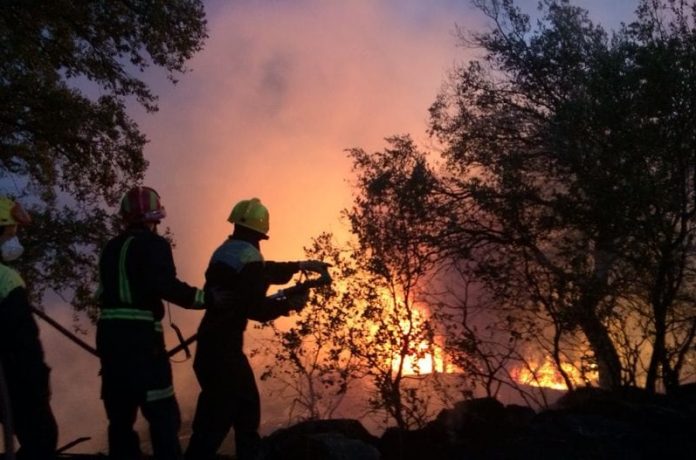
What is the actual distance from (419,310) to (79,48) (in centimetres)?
615

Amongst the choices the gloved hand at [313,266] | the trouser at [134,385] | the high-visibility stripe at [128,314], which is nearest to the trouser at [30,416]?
the trouser at [134,385]

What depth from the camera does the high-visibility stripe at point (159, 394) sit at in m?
3.66

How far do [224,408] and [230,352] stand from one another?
355mm

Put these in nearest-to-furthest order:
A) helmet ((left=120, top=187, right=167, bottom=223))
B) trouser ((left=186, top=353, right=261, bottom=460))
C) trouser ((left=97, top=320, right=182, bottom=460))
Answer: trouser ((left=97, top=320, right=182, bottom=460)) < helmet ((left=120, top=187, right=167, bottom=223)) < trouser ((left=186, top=353, right=261, bottom=460))

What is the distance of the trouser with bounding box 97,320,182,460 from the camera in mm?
3631

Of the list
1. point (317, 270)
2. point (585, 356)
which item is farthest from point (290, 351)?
point (317, 270)

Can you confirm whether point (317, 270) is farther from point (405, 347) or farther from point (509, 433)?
point (405, 347)

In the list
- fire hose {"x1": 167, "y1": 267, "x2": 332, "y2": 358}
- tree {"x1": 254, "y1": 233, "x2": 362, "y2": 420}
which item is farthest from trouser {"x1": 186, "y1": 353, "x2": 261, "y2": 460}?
tree {"x1": 254, "y1": 233, "x2": 362, "y2": 420}

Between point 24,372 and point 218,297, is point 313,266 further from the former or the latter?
point 24,372

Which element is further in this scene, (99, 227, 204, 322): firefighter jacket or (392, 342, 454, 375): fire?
(392, 342, 454, 375): fire

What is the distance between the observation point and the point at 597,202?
7.54 meters

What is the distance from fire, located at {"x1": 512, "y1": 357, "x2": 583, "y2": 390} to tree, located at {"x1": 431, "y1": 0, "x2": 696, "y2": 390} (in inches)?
16.9

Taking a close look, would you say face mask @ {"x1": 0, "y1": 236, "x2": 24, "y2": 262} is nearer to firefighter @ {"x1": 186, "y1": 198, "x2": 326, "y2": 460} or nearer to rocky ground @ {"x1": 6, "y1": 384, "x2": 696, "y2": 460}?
firefighter @ {"x1": 186, "y1": 198, "x2": 326, "y2": 460}

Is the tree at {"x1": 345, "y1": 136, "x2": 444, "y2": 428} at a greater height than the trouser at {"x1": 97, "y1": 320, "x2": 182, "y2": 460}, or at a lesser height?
greater
